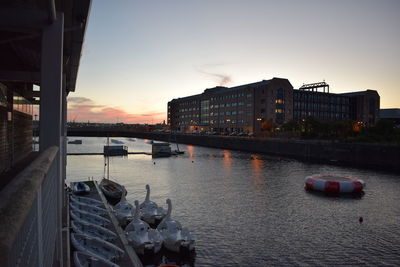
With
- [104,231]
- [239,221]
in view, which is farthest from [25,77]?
[239,221]

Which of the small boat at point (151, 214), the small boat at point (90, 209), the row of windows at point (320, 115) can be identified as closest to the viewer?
the small boat at point (90, 209)

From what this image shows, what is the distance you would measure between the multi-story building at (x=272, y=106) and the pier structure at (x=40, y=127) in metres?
115

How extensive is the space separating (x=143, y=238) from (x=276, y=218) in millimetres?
13813

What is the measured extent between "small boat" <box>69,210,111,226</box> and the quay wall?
57.8 m

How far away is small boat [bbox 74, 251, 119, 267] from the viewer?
14.7 meters

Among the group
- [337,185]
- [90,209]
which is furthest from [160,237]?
[337,185]

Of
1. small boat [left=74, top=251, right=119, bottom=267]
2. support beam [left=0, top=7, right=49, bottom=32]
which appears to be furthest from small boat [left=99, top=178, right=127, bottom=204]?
support beam [left=0, top=7, right=49, bottom=32]

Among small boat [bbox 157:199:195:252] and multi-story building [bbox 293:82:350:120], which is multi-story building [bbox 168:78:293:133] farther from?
small boat [bbox 157:199:195:252]

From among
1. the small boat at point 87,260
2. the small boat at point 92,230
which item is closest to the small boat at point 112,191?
the small boat at point 92,230

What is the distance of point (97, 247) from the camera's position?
17.9m

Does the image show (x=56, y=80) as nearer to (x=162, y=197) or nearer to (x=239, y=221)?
(x=239, y=221)

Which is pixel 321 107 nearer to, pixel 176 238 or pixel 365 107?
pixel 365 107

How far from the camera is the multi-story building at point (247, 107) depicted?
13300 cm

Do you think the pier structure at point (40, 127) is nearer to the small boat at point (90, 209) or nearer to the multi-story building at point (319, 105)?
the small boat at point (90, 209)
